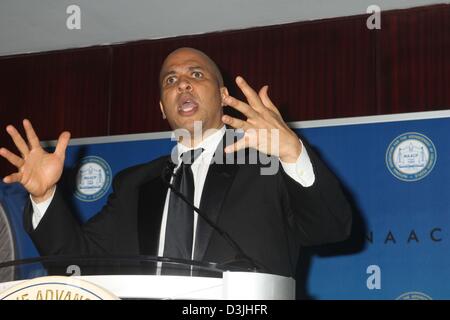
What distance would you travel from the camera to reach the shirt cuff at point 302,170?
52.6 inches

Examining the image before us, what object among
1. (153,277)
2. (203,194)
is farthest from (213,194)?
(153,277)

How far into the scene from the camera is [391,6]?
328cm

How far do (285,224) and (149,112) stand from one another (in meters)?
2.23

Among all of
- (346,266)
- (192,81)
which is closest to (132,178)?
(192,81)

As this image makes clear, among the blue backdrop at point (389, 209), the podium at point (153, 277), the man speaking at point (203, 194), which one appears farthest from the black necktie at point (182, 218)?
the blue backdrop at point (389, 209)

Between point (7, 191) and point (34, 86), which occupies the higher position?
point (34, 86)

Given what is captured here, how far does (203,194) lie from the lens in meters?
1.61

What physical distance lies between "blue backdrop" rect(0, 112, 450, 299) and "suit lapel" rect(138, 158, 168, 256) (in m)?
1.29

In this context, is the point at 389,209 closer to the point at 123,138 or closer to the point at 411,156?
the point at 411,156

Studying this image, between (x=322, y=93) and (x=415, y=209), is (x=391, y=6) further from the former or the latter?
(x=415, y=209)

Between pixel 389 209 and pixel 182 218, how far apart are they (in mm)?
1441

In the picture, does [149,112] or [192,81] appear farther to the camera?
[149,112]

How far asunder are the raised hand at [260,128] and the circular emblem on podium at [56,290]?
401 mm

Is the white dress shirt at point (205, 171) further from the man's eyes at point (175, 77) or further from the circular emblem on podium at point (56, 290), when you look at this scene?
the circular emblem on podium at point (56, 290)
